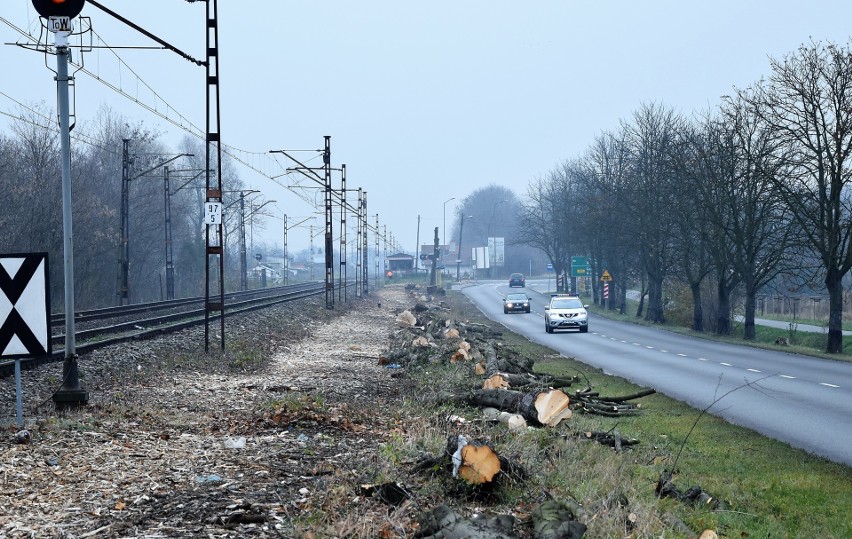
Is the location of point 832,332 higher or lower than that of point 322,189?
lower

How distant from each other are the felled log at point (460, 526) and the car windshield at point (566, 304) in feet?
144

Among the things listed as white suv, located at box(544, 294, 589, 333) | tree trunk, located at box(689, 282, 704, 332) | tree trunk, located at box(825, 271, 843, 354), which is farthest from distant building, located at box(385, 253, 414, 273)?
tree trunk, located at box(825, 271, 843, 354)

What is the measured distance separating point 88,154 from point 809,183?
5087 cm

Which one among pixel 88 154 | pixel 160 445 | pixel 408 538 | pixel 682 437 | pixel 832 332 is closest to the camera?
pixel 408 538

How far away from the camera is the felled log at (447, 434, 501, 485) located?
7.75m

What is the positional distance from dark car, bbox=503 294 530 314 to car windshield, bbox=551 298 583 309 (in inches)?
823

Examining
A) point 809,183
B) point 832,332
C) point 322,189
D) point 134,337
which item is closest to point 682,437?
point 134,337

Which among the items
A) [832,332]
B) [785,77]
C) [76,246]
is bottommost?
[832,332]

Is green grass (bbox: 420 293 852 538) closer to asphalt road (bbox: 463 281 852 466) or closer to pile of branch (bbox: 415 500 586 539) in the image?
pile of branch (bbox: 415 500 586 539)

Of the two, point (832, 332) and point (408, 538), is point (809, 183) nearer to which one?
point (832, 332)

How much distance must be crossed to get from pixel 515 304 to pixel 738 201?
25.5 m

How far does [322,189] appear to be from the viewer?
63281 mm

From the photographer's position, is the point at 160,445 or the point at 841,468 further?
the point at 841,468

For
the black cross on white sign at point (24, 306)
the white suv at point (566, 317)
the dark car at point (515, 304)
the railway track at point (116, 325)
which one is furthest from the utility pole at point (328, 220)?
the black cross on white sign at point (24, 306)
